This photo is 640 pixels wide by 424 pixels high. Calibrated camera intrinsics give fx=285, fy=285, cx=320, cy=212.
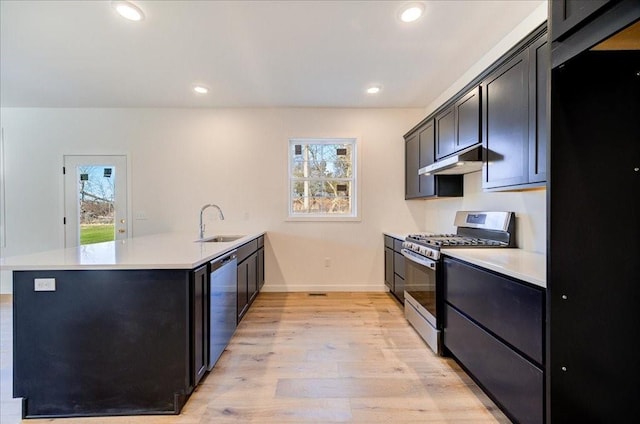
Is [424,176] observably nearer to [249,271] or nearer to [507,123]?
[507,123]

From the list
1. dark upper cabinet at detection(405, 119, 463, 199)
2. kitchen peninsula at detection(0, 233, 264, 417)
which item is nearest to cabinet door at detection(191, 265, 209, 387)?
kitchen peninsula at detection(0, 233, 264, 417)

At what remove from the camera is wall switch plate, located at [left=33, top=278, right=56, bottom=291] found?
5.23ft

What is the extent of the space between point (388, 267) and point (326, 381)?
2.12 metres

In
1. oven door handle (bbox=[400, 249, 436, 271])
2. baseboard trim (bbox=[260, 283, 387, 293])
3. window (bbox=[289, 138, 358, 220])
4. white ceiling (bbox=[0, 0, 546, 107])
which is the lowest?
baseboard trim (bbox=[260, 283, 387, 293])

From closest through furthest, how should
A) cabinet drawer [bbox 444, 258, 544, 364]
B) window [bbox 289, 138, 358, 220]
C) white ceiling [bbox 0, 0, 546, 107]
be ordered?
cabinet drawer [bbox 444, 258, 544, 364]
white ceiling [bbox 0, 0, 546, 107]
window [bbox 289, 138, 358, 220]

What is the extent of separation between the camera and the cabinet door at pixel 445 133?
2.75 metres

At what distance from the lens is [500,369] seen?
1562mm

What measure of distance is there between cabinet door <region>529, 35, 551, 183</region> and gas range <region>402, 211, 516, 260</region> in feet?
2.39

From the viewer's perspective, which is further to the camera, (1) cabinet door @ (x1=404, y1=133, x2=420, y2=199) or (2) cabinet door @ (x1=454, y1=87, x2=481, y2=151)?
(1) cabinet door @ (x1=404, y1=133, x2=420, y2=199)

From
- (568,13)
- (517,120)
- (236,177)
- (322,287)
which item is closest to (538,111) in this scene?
(517,120)

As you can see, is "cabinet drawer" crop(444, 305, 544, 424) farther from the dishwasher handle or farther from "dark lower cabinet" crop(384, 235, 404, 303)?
the dishwasher handle

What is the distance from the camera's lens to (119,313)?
163cm

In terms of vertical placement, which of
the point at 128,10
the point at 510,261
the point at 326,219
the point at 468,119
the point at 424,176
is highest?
the point at 128,10

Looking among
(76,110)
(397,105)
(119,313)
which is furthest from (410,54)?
(76,110)
